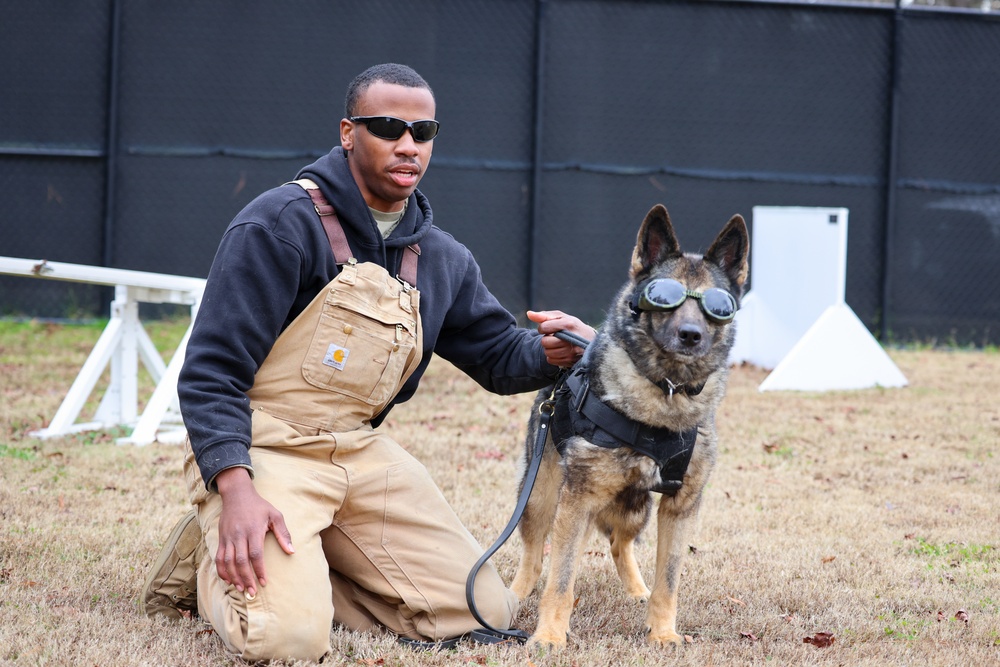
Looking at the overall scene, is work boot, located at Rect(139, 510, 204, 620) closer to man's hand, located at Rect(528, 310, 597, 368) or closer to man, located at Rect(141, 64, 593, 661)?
man, located at Rect(141, 64, 593, 661)

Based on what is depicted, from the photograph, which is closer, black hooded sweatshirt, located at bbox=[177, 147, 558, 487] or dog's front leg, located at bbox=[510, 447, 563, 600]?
black hooded sweatshirt, located at bbox=[177, 147, 558, 487]

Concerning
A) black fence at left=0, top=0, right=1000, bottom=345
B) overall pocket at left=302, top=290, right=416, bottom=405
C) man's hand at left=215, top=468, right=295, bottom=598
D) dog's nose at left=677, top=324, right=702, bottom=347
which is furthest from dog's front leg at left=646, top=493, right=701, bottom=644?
black fence at left=0, top=0, right=1000, bottom=345

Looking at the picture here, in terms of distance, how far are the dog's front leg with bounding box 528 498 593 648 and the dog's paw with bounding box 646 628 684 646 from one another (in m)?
0.28

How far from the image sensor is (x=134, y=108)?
Answer: 10.0 meters

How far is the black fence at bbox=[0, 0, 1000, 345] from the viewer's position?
9.96 meters

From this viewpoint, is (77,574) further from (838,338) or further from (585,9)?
(585,9)

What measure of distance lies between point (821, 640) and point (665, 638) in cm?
50

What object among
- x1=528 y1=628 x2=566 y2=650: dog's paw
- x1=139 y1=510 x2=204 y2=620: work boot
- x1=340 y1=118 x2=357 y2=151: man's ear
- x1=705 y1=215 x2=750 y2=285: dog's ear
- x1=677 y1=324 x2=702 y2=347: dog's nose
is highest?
x1=340 y1=118 x2=357 y2=151: man's ear

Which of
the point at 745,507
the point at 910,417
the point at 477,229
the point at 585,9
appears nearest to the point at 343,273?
the point at 745,507

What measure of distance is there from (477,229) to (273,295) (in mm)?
7496

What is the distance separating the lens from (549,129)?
34.6 feet

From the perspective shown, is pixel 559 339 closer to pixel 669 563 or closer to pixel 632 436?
pixel 632 436

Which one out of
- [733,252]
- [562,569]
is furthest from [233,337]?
[733,252]

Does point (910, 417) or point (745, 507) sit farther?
point (910, 417)
